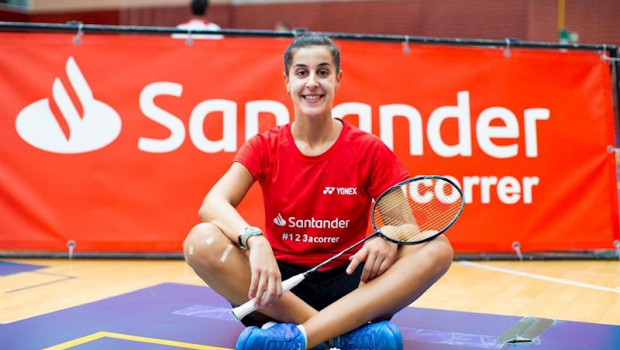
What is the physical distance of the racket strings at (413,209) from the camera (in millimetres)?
2134

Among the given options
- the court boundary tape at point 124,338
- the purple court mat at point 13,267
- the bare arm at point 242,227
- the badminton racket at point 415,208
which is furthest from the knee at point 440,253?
the purple court mat at point 13,267

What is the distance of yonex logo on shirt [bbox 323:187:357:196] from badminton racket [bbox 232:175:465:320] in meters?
0.12

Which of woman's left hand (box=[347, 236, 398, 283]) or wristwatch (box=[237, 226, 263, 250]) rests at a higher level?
wristwatch (box=[237, 226, 263, 250])

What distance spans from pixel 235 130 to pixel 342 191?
7.24 ft

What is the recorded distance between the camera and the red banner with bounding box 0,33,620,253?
14.1 feet

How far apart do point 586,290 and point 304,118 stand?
6.65 ft

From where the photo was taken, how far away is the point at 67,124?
4.32m

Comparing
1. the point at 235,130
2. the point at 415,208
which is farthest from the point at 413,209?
the point at 235,130

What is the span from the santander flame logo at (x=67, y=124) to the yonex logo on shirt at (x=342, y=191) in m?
2.52

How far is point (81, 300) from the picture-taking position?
3.04 m

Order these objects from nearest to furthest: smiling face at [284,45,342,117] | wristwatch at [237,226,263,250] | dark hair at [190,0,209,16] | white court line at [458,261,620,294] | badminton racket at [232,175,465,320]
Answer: wristwatch at [237,226,263,250] < badminton racket at [232,175,465,320] < smiling face at [284,45,342,117] < white court line at [458,261,620,294] < dark hair at [190,0,209,16]

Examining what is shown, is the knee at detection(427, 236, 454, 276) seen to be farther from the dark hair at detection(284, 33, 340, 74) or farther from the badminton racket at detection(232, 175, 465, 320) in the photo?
the dark hair at detection(284, 33, 340, 74)

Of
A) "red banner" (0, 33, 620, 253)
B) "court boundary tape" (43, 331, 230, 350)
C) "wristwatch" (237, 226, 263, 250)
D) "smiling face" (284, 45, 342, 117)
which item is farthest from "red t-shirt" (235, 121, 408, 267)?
"red banner" (0, 33, 620, 253)

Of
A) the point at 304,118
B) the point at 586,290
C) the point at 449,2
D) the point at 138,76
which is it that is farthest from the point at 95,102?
the point at 449,2
